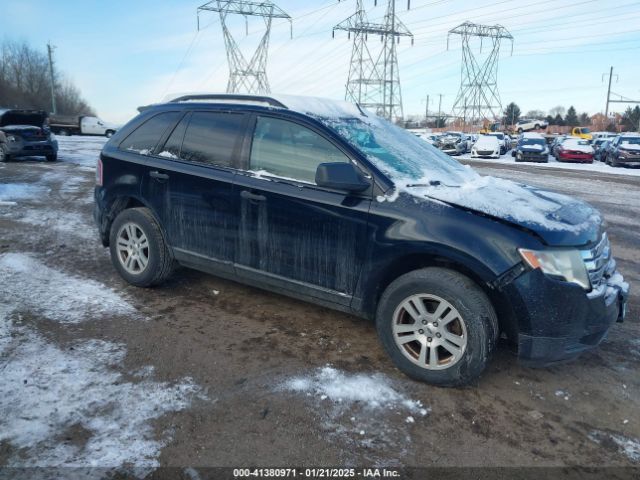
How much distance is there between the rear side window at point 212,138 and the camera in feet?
13.1

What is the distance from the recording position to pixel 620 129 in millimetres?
81375

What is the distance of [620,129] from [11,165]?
90.7 m

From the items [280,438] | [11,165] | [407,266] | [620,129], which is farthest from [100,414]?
[620,129]

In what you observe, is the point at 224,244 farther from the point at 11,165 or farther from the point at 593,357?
the point at 11,165

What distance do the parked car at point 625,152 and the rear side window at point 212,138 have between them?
25845 millimetres

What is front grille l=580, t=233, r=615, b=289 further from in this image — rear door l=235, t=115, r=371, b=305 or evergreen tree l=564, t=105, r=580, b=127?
evergreen tree l=564, t=105, r=580, b=127

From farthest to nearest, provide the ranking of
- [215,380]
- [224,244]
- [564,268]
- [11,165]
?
[11,165], [224,244], [215,380], [564,268]

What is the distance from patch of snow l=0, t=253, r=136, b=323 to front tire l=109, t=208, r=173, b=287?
26 centimetres

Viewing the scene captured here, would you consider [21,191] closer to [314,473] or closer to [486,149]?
[314,473]

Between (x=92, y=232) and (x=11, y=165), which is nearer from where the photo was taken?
(x=92, y=232)

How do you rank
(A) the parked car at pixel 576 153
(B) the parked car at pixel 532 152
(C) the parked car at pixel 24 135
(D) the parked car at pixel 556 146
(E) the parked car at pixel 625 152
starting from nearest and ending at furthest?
(C) the parked car at pixel 24 135, (E) the parked car at pixel 625 152, (B) the parked car at pixel 532 152, (A) the parked car at pixel 576 153, (D) the parked car at pixel 556 146

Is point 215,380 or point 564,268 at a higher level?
point 564,268

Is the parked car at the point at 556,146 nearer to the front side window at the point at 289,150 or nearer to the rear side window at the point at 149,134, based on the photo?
the rear side window at the point at 149,134

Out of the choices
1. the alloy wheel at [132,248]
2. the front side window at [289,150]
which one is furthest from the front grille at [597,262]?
the alloy wheel at [132,248]
